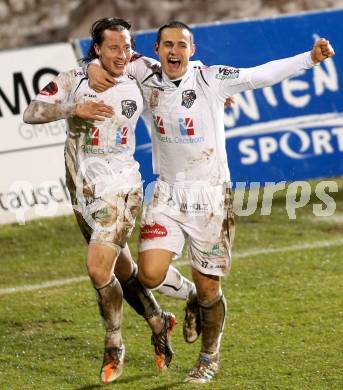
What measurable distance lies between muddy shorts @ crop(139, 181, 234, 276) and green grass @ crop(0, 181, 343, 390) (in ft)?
2.67

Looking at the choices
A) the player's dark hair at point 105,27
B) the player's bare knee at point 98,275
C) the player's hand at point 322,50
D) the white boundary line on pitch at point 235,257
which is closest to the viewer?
the player's hand at point 322,50

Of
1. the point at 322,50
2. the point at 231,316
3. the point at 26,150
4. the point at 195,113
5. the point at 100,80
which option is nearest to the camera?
the point at 322,50

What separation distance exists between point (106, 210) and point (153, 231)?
331 mm

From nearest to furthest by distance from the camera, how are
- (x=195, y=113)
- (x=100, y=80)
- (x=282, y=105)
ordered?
1. (x=195, y=113)
2. (x=100, y=80)
3. (x=282, y=105)

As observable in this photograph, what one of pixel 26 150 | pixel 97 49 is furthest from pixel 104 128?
pixel 26 150

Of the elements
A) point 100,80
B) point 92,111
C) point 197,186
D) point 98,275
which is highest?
point 100,80

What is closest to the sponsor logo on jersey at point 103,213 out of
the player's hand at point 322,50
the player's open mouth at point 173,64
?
the player's open mouth at point 173,64

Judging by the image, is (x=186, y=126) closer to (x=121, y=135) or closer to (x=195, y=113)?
(x=195, y=113)

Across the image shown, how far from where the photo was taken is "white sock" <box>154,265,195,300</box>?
8453 millimetres

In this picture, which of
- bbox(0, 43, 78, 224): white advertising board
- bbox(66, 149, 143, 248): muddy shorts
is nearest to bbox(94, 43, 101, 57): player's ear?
bbox(66, 149, 143, 248): muddy shorts

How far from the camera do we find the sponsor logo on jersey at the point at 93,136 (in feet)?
25.8

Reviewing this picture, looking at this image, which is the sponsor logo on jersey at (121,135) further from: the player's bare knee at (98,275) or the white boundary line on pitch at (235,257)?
the white boundary line on pitch at (235,257)

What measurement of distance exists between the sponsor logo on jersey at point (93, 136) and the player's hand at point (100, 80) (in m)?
0.26

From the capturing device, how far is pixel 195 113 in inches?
305
